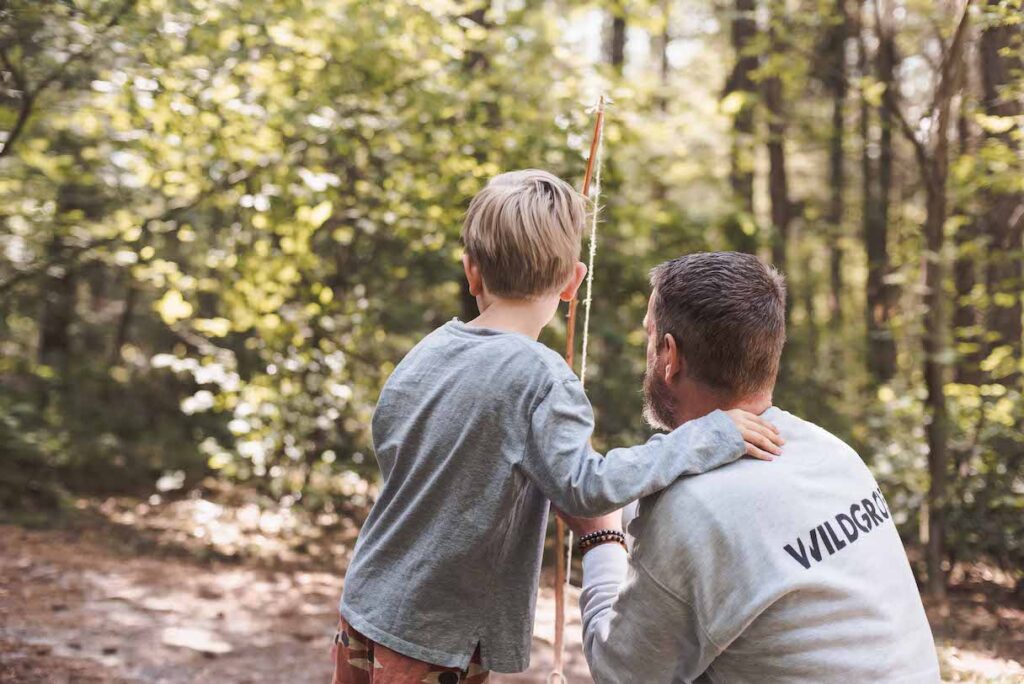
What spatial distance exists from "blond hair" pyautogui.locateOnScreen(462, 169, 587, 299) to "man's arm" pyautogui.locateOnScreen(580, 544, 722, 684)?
0.66 meters

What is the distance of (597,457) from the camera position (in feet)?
5.77

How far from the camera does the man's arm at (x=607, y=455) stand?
1.63 metres

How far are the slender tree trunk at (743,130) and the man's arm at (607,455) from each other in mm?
5157

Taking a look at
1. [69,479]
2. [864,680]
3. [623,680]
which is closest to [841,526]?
[864,680]

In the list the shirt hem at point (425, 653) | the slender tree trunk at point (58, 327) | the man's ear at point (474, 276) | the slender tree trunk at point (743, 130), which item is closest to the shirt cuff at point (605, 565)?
the shirt hem at point (425, 653)

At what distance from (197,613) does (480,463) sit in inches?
159

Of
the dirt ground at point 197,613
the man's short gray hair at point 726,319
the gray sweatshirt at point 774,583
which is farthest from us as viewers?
the dirt ground at point 197,613

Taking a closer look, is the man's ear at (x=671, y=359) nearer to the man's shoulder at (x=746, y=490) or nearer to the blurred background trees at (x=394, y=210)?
the man's shoulder at (x=746, y=490)

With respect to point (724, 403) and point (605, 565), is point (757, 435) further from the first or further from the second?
point (605, 565)

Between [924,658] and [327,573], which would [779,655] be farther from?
[327,573]

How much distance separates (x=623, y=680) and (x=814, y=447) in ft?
1.97

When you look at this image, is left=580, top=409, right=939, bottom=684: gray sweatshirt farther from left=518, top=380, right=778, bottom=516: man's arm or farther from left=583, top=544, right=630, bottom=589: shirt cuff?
left=583, top=544, right=630, bottom=589: shirt cuff

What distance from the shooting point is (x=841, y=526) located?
5.32ft

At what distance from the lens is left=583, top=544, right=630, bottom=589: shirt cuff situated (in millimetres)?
1941
